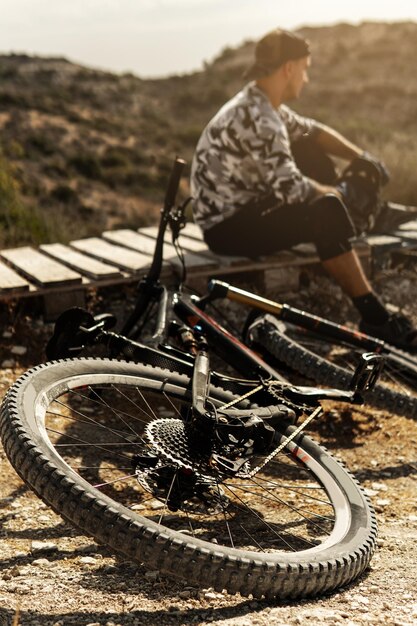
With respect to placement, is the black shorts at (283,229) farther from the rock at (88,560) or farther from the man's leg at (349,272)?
the rock at (88,560)

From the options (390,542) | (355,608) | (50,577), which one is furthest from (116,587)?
(390,542)

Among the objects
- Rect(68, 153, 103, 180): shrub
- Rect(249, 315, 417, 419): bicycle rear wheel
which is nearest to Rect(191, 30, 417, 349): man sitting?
Rect(249, 315, 417, 419): bicycle rear wheel

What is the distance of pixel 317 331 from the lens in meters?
3.85

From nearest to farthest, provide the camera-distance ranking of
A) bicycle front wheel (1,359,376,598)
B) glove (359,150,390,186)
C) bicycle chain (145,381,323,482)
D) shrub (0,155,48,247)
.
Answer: bicycle front wheel (1,359,376,598), bicycle chain (145,381,323,482), glove (359,150,390,186), shrub (0,155,48,247)

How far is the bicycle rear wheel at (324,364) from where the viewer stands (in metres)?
3.69

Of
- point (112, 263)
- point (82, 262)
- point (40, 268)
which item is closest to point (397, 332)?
point (112, 263)

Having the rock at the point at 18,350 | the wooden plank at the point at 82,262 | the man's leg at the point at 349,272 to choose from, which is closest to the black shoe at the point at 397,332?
the man's leg at the point at 349,272

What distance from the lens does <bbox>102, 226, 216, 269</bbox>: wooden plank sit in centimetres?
488

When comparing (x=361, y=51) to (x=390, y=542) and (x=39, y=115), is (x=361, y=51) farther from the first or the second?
(x=390, y=542)

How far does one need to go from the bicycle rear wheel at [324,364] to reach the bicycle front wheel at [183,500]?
0.49m

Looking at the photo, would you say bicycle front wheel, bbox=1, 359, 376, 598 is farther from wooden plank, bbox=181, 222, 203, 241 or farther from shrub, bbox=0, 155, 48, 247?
shrub, bbox=0, 155, 48, 247

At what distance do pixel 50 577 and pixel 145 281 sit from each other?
5.27ft

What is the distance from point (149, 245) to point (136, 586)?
3.25 metres

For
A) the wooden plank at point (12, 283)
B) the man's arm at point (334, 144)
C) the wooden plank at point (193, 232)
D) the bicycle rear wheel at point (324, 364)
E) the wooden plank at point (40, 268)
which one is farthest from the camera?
the wooden plank at point (193, 232)
